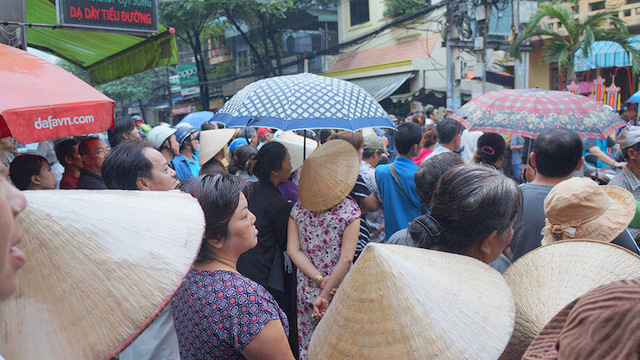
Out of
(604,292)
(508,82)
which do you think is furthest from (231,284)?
(508,82)

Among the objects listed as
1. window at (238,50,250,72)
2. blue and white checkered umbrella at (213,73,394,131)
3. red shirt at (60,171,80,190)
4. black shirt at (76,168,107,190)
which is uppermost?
window at (238,50,250,72)

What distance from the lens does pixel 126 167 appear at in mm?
2727

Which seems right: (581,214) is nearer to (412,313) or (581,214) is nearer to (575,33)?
(412,313)

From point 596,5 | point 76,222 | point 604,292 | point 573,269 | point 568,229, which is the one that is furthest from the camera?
point 596,5

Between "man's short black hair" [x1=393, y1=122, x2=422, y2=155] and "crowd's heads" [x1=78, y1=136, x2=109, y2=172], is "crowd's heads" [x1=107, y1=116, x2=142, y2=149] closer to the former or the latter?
"crowd's heads" [x1=78, y1=136, x2=109, y2=172]

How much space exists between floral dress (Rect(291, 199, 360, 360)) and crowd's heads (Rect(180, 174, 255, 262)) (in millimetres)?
1163

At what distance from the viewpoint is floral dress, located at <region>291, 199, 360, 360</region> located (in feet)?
10.2

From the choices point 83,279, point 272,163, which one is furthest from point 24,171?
point 83,279

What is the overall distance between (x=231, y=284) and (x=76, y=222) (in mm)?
884

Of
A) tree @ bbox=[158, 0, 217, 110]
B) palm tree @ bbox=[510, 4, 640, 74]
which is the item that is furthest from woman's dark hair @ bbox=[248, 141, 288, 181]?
tree @ bbox=[158, 0, 217, 110]

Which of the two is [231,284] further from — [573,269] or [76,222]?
[573,269]

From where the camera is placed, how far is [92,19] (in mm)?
3594

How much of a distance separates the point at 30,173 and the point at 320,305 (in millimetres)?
2419

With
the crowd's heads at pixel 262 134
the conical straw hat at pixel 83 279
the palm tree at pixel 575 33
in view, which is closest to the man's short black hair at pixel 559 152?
the conical straw hat at pixel 83 279
